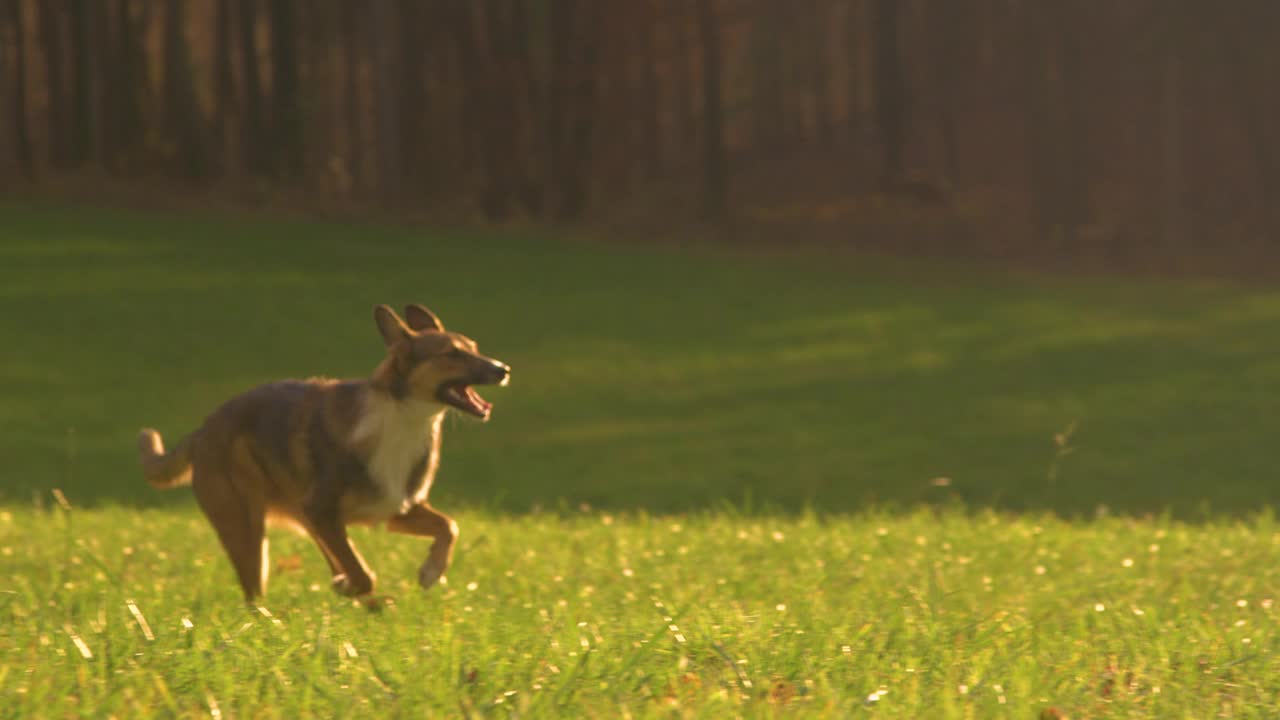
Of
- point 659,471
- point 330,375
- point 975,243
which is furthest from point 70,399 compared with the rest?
point 975,243

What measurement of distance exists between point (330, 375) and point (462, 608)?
14497mm

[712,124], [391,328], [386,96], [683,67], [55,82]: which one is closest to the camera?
[391,328]

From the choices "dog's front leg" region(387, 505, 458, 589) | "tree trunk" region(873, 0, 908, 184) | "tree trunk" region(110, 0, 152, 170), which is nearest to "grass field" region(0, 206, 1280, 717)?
"dog's front leg" region(387, 505, 458, 589)

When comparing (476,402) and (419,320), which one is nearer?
(476,402)

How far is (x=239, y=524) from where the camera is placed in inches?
320

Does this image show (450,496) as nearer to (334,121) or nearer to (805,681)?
(805,681)

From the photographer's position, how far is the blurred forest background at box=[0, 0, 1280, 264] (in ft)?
121

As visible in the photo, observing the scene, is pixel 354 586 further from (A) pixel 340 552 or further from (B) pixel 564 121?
(B) pixel 564 121

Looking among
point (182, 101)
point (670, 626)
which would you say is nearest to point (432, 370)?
point (670, 626)

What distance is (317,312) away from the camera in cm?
2570

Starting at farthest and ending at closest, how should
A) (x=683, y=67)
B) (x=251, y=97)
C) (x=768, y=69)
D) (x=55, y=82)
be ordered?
(x=768, y=69), (x=683, y=67), (x=251, y=97), (x=55, y=82)

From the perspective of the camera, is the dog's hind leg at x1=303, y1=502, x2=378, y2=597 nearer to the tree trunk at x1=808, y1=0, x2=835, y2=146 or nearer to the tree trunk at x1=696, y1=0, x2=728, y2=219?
the tree trunk at x1=696, y1=0, x2=728, y2=219

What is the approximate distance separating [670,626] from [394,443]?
223 cm

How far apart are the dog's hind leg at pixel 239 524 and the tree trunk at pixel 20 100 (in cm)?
3052
